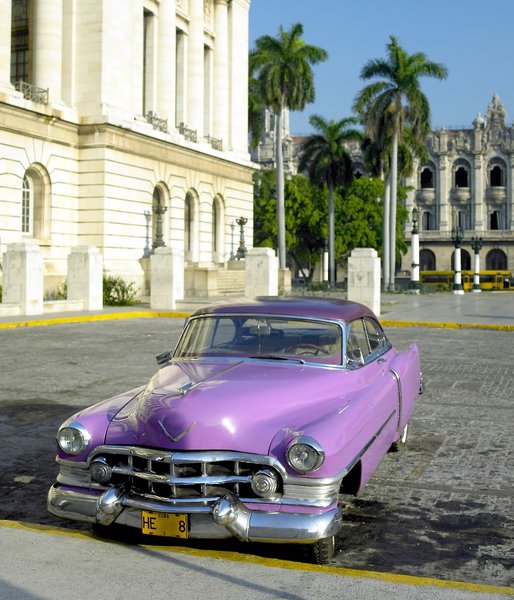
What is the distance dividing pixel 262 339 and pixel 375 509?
1466mm

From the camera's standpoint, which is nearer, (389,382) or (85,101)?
(389,382)

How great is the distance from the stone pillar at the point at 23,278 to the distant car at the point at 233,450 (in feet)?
64.2

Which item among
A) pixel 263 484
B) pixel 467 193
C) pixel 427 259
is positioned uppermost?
pixel 467 193

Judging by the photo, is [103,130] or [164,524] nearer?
[164,524]

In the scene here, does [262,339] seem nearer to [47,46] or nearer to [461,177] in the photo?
[47,46]

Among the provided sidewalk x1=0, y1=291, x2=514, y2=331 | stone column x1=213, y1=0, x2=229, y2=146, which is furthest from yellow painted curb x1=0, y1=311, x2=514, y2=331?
stone column x1=213, y1=0, x2=229, y2=146

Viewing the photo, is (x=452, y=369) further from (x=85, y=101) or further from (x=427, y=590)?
(x=85, y=101)

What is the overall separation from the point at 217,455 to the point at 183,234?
36.2m

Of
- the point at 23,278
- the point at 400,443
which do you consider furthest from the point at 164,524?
the point at 23,278

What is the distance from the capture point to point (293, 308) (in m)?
6.31

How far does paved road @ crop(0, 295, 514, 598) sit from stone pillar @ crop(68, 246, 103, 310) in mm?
15081

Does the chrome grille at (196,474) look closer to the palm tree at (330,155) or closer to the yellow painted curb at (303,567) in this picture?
the yellow painted curb at (303,567)

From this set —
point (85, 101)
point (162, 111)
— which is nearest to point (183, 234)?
point (162, 111)

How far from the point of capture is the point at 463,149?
9188 centimetres
